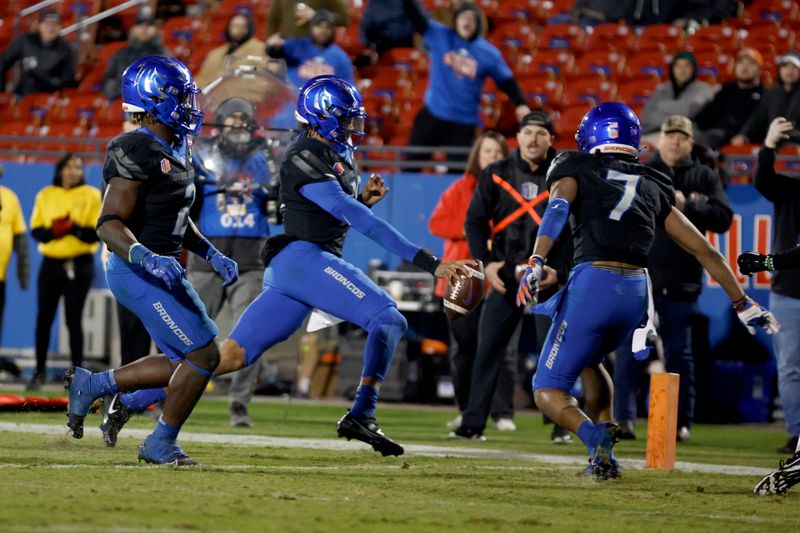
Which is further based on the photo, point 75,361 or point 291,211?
point 75,361

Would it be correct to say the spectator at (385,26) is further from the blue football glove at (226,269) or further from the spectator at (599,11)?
the blue football glove at (226,269)

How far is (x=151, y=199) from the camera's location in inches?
269

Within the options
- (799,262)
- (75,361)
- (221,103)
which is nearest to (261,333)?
(799,262)

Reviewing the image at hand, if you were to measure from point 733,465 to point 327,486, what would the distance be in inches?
129

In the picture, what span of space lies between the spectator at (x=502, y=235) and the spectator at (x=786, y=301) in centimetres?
144

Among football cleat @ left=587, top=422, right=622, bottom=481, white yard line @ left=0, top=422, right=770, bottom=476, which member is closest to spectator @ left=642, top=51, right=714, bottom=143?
white yard line @ left=0, top=422, right=770, bottom=476

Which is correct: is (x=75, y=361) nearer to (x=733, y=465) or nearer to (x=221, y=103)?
(x=221, y=103)

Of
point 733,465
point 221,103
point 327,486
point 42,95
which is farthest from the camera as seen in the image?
point 42,95

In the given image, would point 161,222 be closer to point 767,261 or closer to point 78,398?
point 78,398

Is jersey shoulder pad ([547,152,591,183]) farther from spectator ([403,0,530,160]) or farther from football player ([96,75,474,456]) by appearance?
spectator ([403,0,530,160])

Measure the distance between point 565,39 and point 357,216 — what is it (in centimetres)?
1024

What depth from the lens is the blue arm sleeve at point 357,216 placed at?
723cm

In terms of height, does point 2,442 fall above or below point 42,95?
below

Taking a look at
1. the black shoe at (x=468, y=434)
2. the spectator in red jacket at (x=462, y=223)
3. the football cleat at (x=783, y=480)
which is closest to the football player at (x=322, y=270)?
the football cleat at (x=783, y=480)
